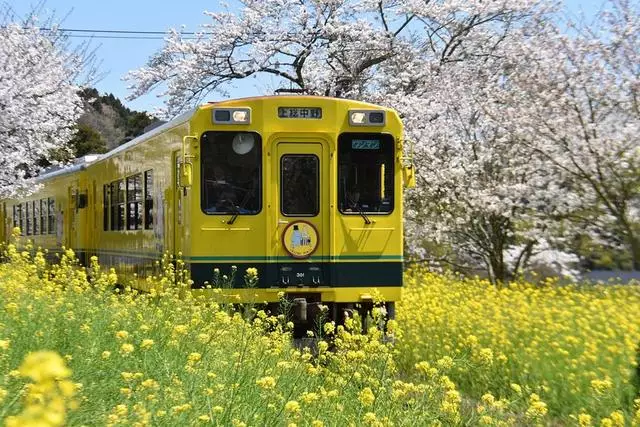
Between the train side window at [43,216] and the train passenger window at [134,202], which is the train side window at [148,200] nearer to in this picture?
the train passenger window at [134,202]

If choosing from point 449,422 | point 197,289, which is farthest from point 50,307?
point 449,422

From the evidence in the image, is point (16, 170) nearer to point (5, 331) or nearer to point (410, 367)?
point (410, 367)

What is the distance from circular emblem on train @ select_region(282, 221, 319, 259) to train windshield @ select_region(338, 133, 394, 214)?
15.9 inches

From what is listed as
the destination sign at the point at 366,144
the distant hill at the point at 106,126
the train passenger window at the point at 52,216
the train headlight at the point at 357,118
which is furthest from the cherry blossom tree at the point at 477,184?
the distant hill at the point at 106,126

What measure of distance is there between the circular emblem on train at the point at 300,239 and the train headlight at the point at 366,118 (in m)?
1.11

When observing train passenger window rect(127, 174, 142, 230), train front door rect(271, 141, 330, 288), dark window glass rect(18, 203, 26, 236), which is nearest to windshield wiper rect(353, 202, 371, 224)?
train front door rect(271, 141, 330, 288)

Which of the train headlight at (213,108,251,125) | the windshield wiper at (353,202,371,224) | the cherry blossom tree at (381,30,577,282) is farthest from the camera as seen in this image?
the cherry blossom tree at (381,30,577,282)

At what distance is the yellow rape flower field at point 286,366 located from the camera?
3.73 metres

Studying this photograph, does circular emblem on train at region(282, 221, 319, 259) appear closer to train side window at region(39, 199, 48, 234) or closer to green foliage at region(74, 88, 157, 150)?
train side window at region(39, 199, 48, 234)

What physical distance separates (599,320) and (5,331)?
18.4ft

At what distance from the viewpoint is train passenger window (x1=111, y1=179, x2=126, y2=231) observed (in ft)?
40.1

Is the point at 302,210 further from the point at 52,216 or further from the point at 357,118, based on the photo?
the point at 52,216

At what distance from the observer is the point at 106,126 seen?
149 feet

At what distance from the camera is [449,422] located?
4.29 m
